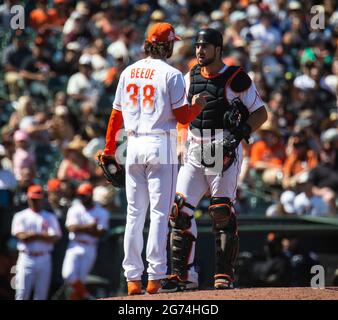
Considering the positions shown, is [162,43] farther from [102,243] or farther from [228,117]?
[102,243]

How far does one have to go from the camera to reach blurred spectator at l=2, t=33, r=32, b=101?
18953 mm

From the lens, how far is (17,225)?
15008 millimetres

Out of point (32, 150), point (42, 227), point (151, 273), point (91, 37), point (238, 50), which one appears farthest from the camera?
point (91, 37)

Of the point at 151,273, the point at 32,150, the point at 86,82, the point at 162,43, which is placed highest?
the point at 86,82

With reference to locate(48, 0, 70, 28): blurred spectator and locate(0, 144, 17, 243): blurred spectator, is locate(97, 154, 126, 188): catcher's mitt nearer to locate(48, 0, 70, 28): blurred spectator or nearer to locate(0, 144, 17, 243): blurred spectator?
locate(0, 144, 17, 243): blurred spectator

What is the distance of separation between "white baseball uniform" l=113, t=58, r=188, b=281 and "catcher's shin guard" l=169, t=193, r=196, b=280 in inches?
14.7

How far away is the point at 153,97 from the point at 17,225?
21.0ft

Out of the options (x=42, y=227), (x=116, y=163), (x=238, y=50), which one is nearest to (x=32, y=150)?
(x=42, y=227)

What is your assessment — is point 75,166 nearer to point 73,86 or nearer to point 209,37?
point 73,86

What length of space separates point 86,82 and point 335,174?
5189mm

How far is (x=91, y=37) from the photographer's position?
2039cm

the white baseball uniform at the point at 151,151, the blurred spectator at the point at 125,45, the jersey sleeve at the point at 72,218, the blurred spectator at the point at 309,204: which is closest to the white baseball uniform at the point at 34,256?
the jersey sleeve at the point at 72,218

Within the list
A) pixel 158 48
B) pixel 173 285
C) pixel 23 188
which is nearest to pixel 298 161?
pixel 23 188

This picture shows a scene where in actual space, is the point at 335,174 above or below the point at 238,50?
below
